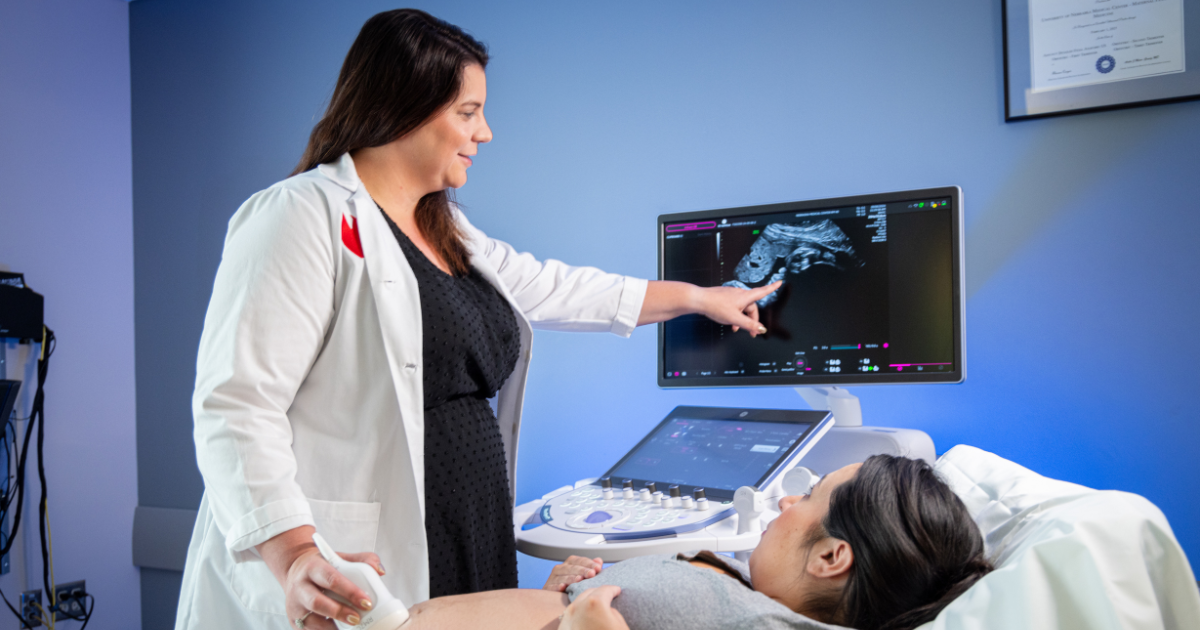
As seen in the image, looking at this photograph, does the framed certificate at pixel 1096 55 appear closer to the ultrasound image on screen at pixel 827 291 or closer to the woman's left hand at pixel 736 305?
the ultrasound image on screen at pixel 827 291

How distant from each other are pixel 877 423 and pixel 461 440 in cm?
114

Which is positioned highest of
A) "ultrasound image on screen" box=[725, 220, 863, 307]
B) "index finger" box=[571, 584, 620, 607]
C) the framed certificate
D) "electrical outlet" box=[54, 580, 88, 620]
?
the framed certificate

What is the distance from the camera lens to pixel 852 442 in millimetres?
1601

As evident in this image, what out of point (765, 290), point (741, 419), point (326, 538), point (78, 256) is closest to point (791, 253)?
point (765, 290)

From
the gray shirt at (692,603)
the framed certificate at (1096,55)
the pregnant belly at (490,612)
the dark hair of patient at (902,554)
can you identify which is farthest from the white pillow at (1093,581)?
the framed certificate at (1096,55)

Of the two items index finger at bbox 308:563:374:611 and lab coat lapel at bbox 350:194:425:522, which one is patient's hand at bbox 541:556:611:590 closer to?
lab coat lapel at bbox 350:194:425:522

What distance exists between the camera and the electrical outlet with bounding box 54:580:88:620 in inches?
108

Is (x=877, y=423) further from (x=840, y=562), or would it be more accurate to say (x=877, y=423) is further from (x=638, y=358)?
(x=840, y=562)

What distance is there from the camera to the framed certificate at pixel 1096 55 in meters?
1.69

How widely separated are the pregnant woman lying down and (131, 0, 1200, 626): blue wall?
0.99 metres

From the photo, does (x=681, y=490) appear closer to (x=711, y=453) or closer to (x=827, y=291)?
(x=711, y=453)

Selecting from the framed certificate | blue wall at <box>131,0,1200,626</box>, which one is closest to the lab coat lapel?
blue wall at <box>131,0,1200,626</box>

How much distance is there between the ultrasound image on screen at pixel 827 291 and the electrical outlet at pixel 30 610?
2375mm

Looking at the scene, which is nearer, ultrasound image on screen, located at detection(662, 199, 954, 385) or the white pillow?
the white pillow
